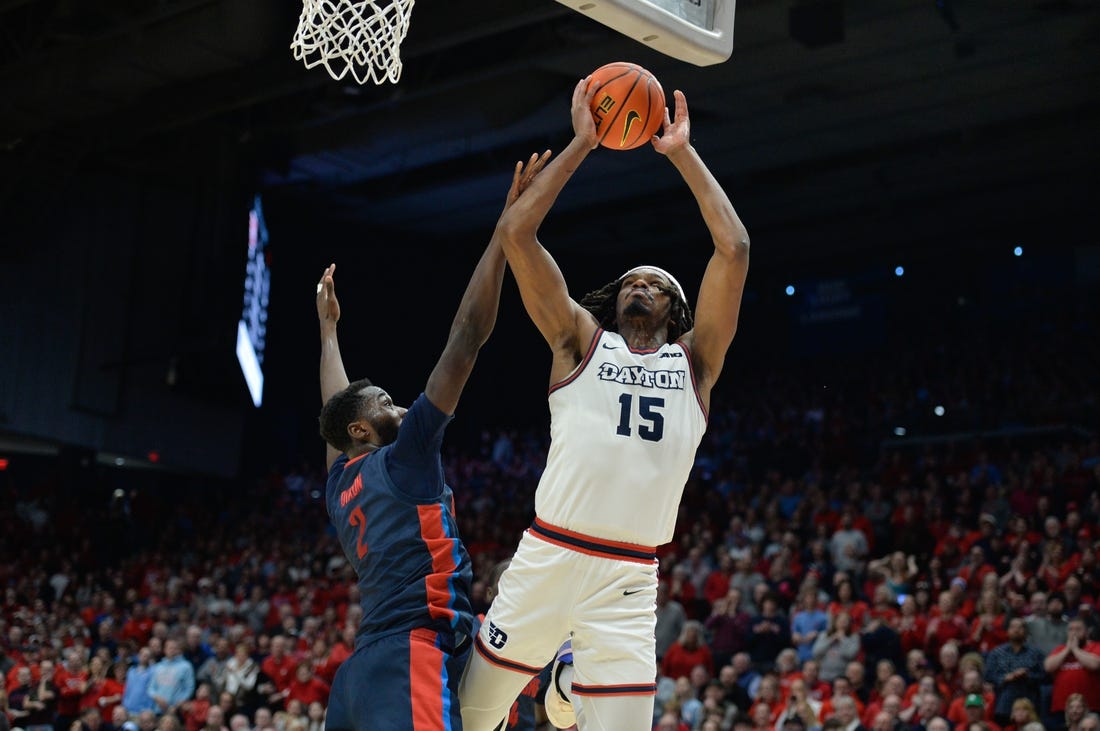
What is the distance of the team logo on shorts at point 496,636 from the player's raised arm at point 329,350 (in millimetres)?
1160

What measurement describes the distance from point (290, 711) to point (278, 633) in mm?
3124

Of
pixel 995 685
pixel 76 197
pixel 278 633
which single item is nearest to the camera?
pixel 995 685

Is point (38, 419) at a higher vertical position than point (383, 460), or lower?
lower

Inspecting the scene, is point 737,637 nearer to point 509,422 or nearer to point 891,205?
point 891,205

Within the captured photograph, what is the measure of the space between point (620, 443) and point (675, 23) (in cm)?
181

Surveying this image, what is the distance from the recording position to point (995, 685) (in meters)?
9.70

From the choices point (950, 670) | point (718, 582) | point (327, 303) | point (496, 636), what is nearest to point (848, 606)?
point (950, 670)

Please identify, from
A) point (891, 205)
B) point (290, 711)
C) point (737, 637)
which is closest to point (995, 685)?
point (737, 637)

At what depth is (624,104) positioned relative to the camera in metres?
4.43

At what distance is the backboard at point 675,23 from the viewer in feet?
16.0

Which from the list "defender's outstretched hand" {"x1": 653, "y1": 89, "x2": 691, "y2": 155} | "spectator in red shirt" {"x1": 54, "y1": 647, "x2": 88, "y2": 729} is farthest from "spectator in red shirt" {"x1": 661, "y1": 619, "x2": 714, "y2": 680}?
"defender's outstretched hand" {"x1": 653, "y1": 89, "x2": 691, "y2": 155}

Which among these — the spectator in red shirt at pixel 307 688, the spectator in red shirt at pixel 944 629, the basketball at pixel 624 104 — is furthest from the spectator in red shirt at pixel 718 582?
the basketball at pixel 624 104

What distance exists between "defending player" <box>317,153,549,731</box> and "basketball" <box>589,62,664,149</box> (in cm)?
30

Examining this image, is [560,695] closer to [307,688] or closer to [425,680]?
[425,680]
